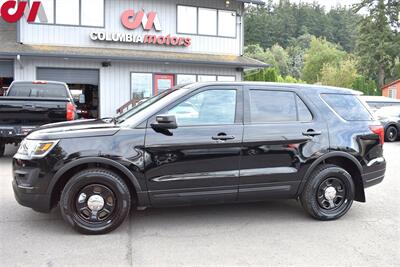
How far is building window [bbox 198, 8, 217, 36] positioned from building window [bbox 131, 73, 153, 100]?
3.57m

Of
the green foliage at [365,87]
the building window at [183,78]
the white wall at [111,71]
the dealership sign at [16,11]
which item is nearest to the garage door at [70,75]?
the white wall at [111,71]

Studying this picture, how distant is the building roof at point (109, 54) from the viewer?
17.1 meters

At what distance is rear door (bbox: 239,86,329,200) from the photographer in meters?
5.23

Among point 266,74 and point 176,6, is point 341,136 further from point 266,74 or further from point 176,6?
point 266,74

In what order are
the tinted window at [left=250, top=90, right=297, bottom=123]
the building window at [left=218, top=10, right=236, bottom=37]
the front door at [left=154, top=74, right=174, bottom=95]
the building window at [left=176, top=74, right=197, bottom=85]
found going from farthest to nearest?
the building window at [left=218, top=10, right=236, bottom=37] < the building window at [left=176, top=74, right=197, bottom=85] < the front door at [left=154, top=74, right=174, bottom=95] < the tinted window at [left=250, top=90, right=297, bottom=123]

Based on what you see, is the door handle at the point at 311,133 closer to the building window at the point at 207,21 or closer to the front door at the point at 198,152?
the front door at the point at 198,152

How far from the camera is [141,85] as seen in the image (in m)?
19.7

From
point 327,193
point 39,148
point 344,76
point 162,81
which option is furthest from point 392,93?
point 39,148

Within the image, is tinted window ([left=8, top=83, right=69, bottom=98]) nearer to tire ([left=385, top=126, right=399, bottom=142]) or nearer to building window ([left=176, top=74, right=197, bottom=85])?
building window ([left=176, top=74, right=197, bottom=85])

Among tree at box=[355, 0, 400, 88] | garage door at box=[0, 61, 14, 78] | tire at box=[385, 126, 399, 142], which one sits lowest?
tire at box=[385, 126, 399, 142]

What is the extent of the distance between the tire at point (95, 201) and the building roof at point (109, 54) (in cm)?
1356

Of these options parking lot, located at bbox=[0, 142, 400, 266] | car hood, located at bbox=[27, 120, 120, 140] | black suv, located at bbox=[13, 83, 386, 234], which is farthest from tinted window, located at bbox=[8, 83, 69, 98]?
car hood, located at bbox=[27, 120, 120, 140]

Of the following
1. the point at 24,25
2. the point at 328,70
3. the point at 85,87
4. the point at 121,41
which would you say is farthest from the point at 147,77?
the point at 328,70

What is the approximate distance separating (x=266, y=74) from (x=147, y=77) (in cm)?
1680
